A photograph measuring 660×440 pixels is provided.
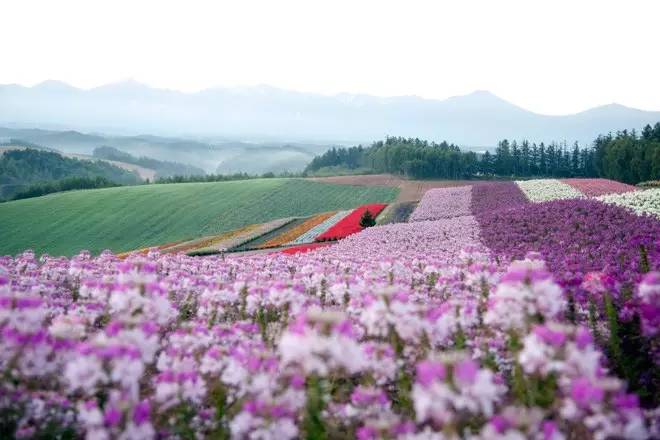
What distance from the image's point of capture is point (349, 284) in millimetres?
9648

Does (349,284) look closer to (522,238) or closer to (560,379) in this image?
(560,379)

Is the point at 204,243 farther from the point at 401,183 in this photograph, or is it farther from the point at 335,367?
the point at 401,183

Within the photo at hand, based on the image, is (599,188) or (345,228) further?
(599,188)

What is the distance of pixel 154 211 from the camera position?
6781cm

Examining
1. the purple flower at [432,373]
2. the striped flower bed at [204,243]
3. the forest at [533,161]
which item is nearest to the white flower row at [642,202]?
the purple flower at [432,373]

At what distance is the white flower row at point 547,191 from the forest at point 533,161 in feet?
88.5

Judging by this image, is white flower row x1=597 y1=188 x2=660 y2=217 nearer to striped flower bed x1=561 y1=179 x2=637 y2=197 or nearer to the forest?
striped flower bed x1=561 y1=179 x2=637 y2=197

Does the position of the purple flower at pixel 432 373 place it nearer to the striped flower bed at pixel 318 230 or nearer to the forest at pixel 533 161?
the striped flower bed at pixel 318 230

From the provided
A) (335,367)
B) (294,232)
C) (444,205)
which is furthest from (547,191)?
(335,367)

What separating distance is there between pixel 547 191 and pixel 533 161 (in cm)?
7549

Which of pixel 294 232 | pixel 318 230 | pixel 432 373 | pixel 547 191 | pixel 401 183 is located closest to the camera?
pixel 432 373

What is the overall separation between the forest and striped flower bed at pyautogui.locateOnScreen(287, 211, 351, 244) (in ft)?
158

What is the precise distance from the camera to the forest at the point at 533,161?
81375 mm

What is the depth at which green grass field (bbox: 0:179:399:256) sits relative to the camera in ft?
186
